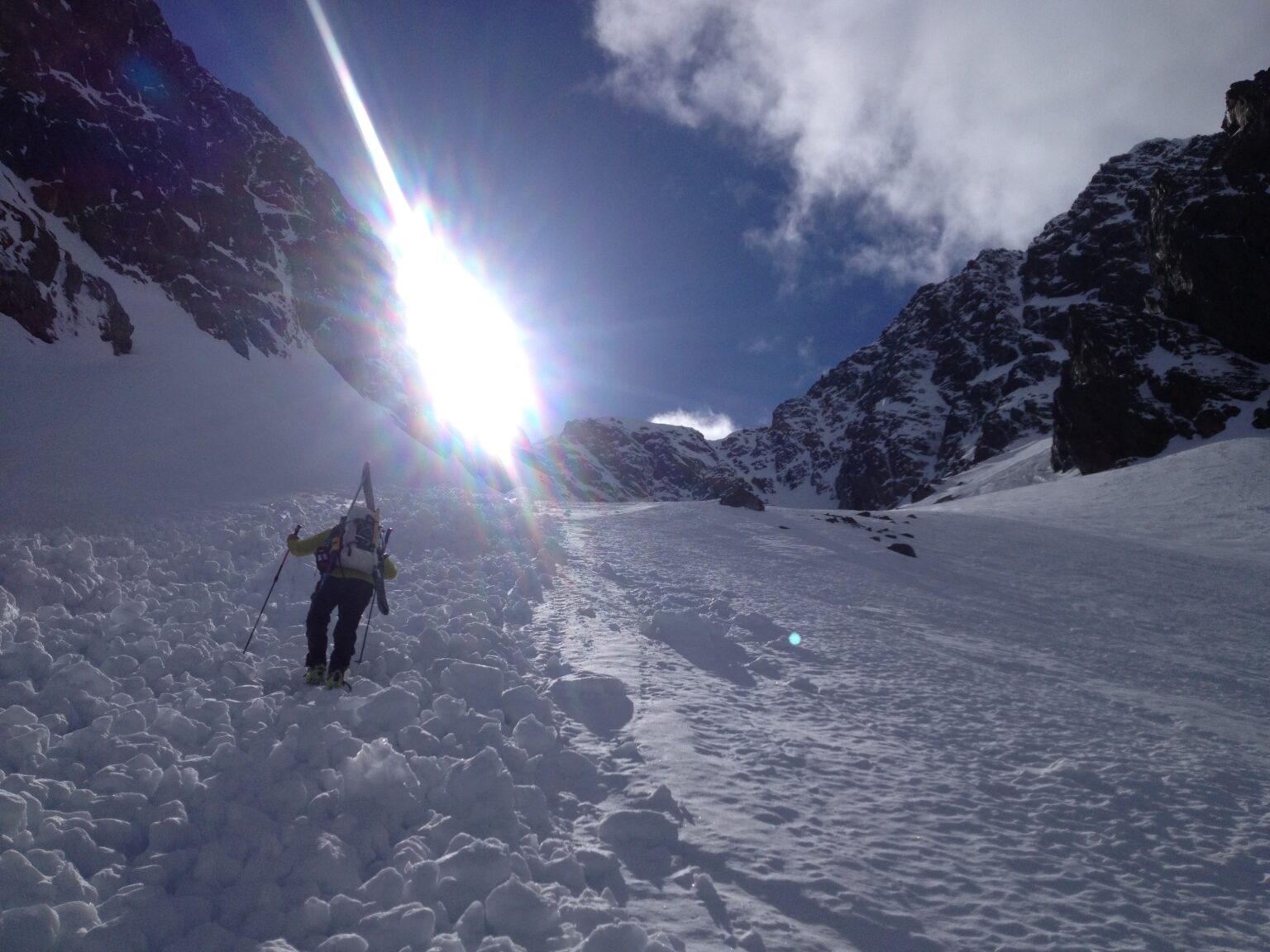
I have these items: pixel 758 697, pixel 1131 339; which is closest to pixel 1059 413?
pixel 1131 339

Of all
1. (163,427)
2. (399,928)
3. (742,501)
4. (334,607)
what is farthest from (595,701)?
(163,427)

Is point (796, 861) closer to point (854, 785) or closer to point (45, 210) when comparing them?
point (854, 785)

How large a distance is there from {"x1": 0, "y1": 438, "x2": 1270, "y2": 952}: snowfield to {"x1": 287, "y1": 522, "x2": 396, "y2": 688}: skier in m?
0.27

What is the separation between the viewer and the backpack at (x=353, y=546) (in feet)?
Answer: 22.7

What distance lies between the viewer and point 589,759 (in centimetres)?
540

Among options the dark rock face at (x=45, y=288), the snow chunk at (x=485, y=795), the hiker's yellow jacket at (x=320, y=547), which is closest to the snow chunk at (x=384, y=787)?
the snow chunk at (x=485, y=795)

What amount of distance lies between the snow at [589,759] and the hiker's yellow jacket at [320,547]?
3.10 ft

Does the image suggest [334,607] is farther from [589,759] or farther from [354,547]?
[589,759]

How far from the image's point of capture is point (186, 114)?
5269 centimetres

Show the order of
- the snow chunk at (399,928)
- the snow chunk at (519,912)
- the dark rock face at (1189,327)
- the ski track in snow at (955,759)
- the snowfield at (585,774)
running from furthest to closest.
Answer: the dark rock face at (1189,327) < the ski track in snow at (955,759) < the snowfield at (585,774) < the snow chunk at (519,912) < the snow chunk at (399,928)

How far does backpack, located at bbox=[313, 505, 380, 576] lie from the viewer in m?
6.93

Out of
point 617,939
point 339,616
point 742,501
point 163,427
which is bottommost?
point 617,939

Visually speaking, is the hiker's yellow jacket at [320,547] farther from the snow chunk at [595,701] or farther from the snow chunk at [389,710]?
the snow chunk at [595,701]

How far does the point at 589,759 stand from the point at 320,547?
396 centimetres
